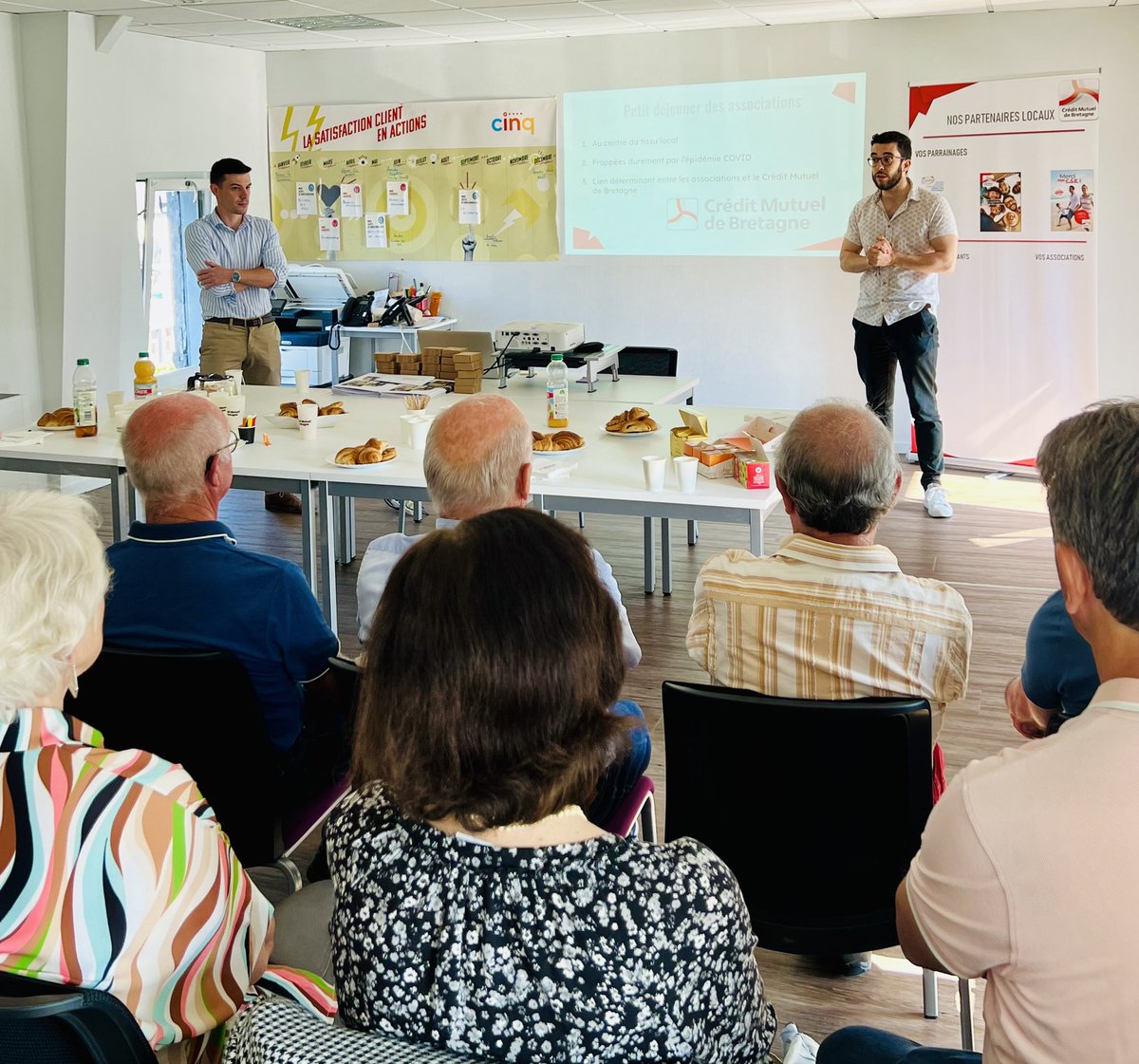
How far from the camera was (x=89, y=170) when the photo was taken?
22.5 feet

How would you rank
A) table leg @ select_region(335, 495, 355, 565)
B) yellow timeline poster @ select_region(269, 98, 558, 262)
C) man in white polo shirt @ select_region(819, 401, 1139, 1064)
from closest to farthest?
man in white polo shirt @ select_region(819, 401, 1139, 1064) → table leg @ select_region(335, 495, 355, 565) → yellow timeline poster @ select_region(269, 98, 558, 262)

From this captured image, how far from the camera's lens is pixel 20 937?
1293 mm

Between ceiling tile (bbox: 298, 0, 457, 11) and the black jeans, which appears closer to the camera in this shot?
the black jeans

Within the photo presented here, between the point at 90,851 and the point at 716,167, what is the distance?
24.0 feet

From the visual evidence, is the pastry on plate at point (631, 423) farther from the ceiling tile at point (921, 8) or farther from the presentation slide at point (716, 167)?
the presentation slide at point (716, 167)

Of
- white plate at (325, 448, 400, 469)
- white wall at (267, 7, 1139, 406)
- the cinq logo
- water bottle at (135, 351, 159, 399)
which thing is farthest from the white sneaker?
the cinq logo

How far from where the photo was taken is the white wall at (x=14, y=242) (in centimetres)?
661

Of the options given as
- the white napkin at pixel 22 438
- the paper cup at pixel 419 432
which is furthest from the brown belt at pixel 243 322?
the paper cup at pixel 419 432

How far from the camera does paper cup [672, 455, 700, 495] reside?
363 cm

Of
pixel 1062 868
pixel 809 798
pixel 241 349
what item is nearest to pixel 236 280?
pixel 241 349

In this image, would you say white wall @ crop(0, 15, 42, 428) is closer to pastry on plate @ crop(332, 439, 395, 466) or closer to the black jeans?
pastry on plate @ crop(332, 439, 395, 466)

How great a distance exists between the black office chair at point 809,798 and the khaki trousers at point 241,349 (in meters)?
4.92

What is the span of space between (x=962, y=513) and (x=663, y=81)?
3.54 m

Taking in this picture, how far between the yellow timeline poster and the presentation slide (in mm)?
269
